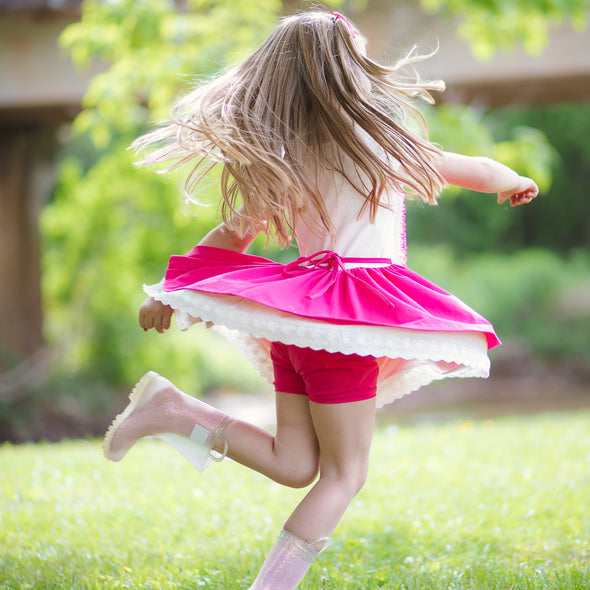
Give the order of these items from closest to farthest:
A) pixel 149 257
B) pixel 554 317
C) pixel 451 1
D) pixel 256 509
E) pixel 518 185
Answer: pixel 518 185, pixel 256 509, pixel 451 1, pixel 149 257, pixel 554 317

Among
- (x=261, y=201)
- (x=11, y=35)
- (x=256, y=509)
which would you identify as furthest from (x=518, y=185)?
(x=11, y=35)

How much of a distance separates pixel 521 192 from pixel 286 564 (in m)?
1.18

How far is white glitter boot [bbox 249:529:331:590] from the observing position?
1.67 metres

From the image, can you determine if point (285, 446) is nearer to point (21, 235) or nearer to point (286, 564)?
point (286, 564)

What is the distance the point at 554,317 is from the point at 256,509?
1250cm

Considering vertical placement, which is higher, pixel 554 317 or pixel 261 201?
pixel 261 201

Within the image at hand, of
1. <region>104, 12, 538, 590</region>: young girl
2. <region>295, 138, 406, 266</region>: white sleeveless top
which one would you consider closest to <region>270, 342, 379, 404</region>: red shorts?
<region>104, 12, 538, 590</region>: young girl

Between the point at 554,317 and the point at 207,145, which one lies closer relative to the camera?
the point at 207,145

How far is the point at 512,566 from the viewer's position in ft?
6.94

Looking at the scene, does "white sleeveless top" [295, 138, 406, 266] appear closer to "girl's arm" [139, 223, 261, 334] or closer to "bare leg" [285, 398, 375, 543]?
"girl's arm" [139, 223, 261, 334]

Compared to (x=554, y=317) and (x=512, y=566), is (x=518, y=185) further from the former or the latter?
(x=554, y=317)

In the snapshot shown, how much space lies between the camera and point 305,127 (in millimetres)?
1843

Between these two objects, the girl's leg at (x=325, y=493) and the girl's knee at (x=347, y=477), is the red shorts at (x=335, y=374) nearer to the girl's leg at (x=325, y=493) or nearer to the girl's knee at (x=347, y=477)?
the girl's leg at (x=325, y=493)

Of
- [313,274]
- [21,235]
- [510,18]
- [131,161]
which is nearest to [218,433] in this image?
[313,274]
